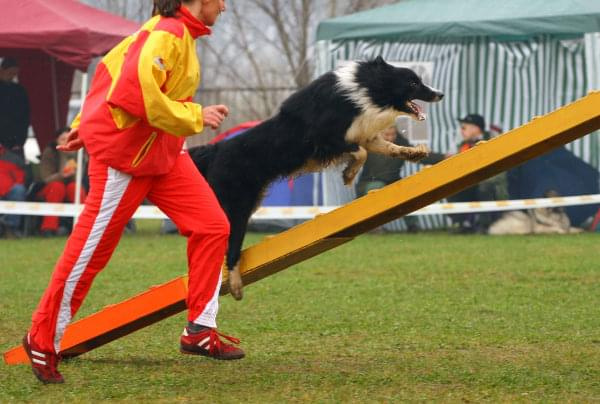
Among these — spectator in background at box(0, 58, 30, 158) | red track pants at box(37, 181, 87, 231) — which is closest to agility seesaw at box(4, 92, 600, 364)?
red track pants at box(37, 181, 87, 231)

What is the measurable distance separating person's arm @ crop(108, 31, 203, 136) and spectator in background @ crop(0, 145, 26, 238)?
9190mm

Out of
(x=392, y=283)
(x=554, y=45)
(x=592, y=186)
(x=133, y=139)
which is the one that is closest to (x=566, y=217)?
(x=592, y=186)

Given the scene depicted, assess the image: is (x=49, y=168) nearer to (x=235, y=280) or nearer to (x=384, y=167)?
(x=384, y=167)

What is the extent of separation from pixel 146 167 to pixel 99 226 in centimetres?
30

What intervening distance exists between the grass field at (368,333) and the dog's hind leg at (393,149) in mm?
927

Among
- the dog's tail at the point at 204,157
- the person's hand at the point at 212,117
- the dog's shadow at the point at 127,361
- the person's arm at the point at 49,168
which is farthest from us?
the person's arm at the point at 49,168

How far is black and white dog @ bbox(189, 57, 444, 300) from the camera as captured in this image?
5.05m

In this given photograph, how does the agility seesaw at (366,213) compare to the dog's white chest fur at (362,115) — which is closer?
the agility seesaw at (366,213)

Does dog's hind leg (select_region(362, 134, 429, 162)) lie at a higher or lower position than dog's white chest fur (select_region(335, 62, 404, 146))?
lower

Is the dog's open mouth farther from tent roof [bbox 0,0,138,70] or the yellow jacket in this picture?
tent roof [bbox 0,0,138,70]

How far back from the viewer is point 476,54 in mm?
12961

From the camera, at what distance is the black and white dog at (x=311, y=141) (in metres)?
5.05

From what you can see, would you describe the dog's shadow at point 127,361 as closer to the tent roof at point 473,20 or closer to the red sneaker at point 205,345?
the red sneaker at point 205,345

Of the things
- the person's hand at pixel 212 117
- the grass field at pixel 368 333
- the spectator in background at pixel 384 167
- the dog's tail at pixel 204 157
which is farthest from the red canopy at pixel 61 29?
the person's hand at pixel 212 117
